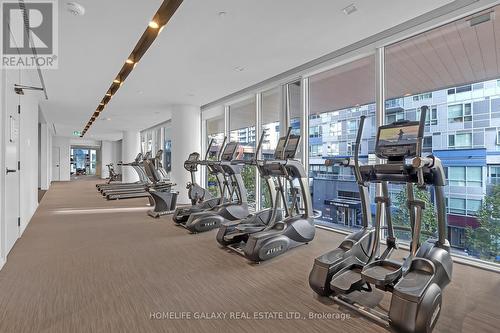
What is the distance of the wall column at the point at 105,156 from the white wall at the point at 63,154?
2.40 meters

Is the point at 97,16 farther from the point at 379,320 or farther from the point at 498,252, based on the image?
the point at 498,252

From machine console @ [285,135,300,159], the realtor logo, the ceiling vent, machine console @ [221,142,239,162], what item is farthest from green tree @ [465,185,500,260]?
the realtor logo

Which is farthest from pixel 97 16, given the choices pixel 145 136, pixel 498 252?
pixel 145 136

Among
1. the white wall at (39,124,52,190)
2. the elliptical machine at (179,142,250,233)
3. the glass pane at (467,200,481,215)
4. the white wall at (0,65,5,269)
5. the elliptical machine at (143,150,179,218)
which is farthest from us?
the white wall at (39,124,52,190)

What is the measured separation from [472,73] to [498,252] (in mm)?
2155

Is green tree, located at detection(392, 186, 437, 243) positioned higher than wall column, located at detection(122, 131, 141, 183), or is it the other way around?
wall column, located at detection(122, 131, 141, 183)

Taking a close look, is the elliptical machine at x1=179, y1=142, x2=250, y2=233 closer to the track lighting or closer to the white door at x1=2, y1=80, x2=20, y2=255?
the track lighting

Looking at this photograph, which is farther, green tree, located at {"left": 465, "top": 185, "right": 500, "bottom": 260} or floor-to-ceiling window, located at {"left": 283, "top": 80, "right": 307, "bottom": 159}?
floor-to-ceiling window, located at {"left": 283, "top": 80, "right": 307, "bottom": 159}

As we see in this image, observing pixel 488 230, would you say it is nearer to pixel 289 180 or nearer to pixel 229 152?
pixel 289 180

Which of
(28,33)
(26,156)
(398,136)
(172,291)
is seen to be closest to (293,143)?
(398,136)

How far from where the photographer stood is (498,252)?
3250 millimetres

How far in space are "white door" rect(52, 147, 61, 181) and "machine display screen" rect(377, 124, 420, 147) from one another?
69.1ft

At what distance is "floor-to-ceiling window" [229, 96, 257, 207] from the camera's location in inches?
273

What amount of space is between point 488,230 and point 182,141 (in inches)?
277
